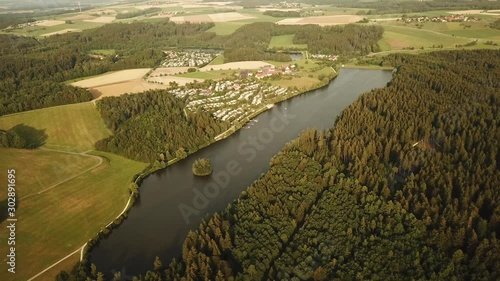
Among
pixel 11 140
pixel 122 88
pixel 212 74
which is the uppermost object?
pixel 212 74

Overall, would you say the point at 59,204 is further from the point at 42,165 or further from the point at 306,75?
the point at 306,75

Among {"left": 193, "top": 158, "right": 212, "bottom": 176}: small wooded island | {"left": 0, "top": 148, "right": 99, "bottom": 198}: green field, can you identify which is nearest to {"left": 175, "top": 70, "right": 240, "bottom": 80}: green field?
{"left": 0, "top": 148, "right": 99, "bottom": 198}: green field

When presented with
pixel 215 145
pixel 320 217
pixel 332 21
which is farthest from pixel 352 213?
pixel 332 21

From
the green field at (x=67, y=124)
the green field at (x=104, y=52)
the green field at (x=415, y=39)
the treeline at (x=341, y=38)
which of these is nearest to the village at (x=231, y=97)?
the green field at (x=67, y=124)

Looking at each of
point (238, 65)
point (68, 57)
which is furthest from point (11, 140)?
point (68, 57)

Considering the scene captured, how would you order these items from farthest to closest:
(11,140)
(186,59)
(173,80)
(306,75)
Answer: (186,59)
(306,75)
(173,80)
(11,140)

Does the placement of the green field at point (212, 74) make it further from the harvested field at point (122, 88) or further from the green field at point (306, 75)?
the green field at point (306, 75)

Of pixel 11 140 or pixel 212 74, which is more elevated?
pixel 212 74
